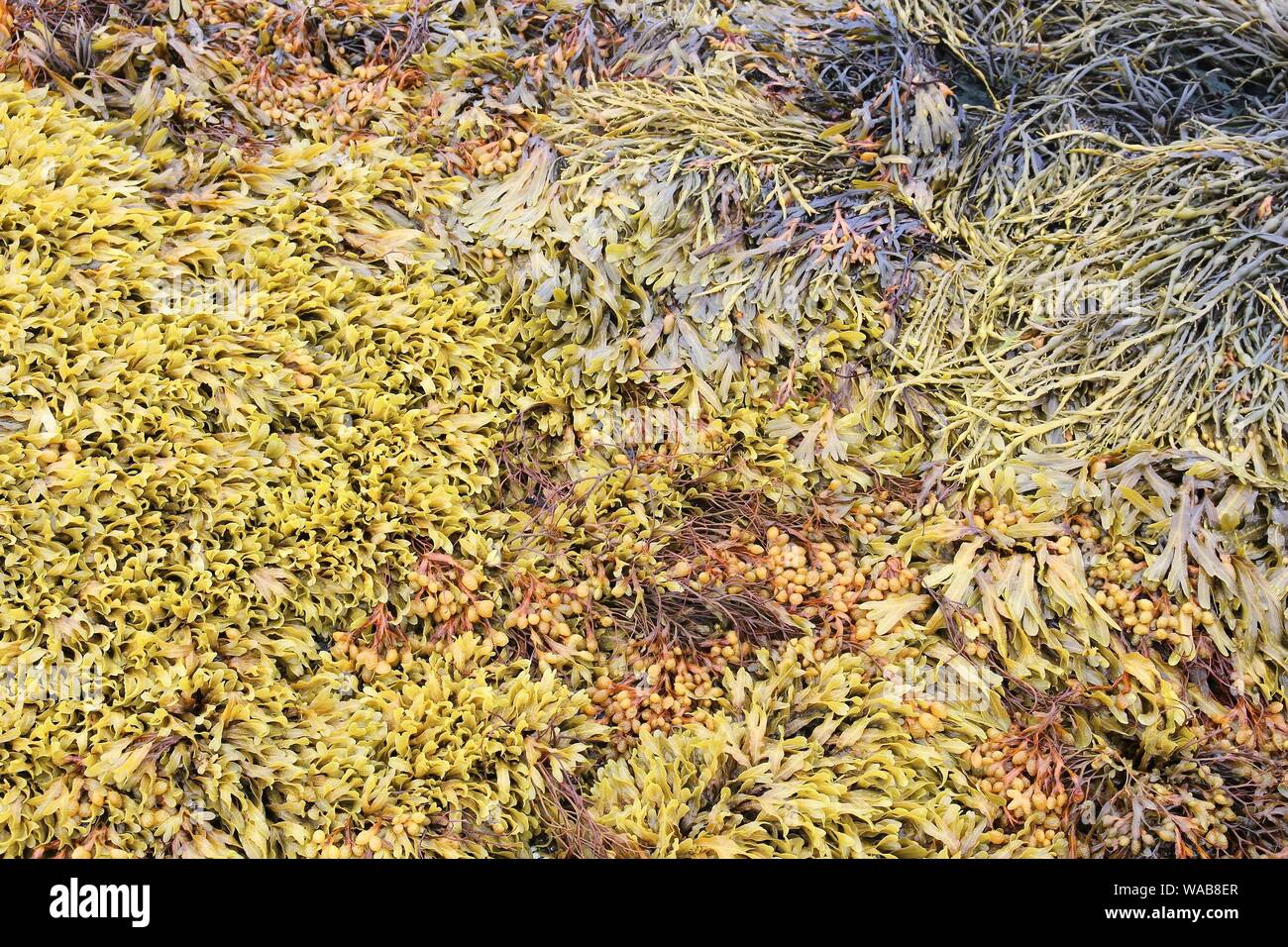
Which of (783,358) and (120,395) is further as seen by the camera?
(783,358)

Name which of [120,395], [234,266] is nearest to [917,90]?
[234,266]

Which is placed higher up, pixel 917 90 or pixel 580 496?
pixel 917 90

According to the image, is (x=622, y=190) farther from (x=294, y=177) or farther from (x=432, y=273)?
(x=294, y=177)

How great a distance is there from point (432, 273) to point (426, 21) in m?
1.07

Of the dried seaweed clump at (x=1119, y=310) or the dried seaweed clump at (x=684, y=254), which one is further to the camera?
the dried seaweed clump at (x=684, y=254)

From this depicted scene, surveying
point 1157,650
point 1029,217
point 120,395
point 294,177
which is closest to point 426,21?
point 294,177

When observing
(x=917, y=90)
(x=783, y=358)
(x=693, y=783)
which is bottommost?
(x=693, y=783)

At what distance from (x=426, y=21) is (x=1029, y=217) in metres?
2.32

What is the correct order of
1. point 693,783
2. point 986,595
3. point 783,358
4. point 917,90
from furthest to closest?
point 917,90 < point 783,358 < point 986,595 < point 693,783

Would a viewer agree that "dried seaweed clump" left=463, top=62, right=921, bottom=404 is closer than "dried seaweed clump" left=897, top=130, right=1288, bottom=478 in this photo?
No

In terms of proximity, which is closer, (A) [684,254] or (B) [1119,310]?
(B) [1119,310]

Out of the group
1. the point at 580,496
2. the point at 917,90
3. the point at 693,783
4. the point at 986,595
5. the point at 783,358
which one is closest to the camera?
the point at 693,783

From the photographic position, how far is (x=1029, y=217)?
126 inches

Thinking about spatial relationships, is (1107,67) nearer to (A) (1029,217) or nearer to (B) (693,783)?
(A) (1029,217)
